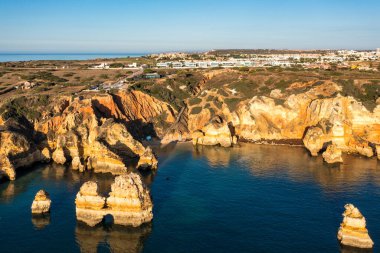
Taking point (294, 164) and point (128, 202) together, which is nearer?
point (128, 202)

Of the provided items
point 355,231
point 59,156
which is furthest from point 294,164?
point 59,156

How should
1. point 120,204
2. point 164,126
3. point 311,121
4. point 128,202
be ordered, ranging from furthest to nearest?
point 164,126 → point 311,121 → point 120,204 → point 128,202

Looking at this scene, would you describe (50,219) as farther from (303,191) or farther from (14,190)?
(303,191)

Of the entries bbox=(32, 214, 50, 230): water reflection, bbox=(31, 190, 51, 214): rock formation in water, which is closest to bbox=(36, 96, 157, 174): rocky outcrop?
bbox=(31, 190, 51, 214): rock formation in water

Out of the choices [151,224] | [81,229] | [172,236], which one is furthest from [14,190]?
[172,236]

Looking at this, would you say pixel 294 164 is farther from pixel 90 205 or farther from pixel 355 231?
pixel 90 205
